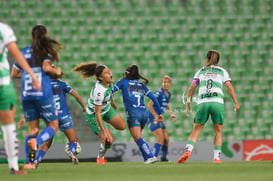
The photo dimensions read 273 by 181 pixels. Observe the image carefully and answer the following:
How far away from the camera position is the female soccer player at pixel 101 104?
12.8 metres

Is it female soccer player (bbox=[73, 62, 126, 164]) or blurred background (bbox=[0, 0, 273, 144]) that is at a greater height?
blurred background (bbox=[0, 0, 273, 144])

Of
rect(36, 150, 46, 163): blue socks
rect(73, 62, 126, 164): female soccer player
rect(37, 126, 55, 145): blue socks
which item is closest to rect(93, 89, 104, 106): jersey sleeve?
rect(73, 62, 126, 164): female soccer player

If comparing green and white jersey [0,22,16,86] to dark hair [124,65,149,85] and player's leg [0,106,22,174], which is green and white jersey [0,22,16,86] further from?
dark hair [124,65,149,85]

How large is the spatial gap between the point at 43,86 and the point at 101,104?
3.51 meters

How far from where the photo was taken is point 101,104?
12.8m

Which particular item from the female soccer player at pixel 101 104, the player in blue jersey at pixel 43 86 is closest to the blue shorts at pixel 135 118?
the female soccer player at pixel 101 104

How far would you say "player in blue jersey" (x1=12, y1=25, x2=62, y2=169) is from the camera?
30.8ft

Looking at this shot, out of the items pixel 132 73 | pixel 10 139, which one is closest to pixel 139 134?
pixel 132 73

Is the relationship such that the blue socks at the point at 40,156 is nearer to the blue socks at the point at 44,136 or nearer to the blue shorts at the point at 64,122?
the blue shorts at the point at 64,122

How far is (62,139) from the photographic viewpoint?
63.6ft

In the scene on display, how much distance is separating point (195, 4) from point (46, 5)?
4465 mm

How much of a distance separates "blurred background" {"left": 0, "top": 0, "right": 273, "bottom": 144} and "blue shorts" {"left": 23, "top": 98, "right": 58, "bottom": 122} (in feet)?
34.7

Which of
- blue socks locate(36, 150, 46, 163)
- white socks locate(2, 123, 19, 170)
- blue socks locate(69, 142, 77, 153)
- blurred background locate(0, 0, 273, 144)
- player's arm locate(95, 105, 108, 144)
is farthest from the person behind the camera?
blurred background locate(0, 0, 273, 144)

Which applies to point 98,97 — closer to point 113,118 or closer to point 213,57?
point 113,118
